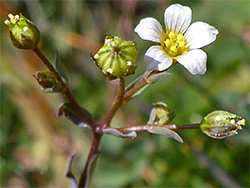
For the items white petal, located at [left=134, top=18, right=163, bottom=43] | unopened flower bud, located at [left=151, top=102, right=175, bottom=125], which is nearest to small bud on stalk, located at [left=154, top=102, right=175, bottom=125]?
unopened flower bud, located at [left=151, top=102, right=175, bottom=125]

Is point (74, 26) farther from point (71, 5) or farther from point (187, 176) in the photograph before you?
point (187, 176)

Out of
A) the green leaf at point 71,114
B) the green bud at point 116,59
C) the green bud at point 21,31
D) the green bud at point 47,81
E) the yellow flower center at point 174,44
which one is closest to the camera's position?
the green bud at point 116,59

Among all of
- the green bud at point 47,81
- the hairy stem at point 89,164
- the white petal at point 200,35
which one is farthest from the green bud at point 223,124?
the green bud at point 47,81

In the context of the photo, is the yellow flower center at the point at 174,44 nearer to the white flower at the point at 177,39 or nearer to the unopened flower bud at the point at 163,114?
the white flower at the point at 177,39

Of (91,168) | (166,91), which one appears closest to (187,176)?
(166,91)

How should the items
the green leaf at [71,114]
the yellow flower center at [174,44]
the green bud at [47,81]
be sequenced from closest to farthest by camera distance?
the green bud at [47,81] < the yellow flower center at [174,44] < the green leaf at [71,114]

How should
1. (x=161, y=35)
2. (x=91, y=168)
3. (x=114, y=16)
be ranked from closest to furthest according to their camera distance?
(x=161, y=35)
(x=91, y=168)
(x=114, y=16)

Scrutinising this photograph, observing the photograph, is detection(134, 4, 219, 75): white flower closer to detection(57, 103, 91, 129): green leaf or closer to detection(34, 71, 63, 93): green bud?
detection(34, 71, 63, 93): green bud
